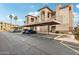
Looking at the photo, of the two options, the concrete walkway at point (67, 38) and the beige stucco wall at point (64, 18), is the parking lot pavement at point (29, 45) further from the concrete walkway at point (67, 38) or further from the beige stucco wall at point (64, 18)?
the beige stucco wall at point (64, 18)

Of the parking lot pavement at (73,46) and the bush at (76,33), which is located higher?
the bush at (76,33)

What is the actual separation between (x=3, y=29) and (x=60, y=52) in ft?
5.54

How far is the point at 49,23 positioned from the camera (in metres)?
5.24

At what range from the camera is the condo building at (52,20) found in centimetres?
513

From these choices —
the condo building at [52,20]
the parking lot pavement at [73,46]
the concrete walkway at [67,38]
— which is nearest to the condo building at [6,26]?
the condo building at [52,20]

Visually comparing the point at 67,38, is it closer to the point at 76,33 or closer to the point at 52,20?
the point at 76,33

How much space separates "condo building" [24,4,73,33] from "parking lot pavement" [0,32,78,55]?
31cm

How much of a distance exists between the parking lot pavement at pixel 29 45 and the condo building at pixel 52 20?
A: 1.01 ft

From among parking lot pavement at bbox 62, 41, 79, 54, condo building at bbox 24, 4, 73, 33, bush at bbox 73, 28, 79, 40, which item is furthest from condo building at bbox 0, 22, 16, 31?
bush at bbox 73, 28, 79, 40

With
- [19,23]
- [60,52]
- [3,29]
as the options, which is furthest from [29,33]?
[60,52]

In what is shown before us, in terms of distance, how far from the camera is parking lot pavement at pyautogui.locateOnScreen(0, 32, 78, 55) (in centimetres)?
483

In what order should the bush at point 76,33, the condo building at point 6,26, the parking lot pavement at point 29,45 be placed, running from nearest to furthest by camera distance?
the parking lot pavement at point 29,45
the bush at point 76,33
the condo building at point 6,26

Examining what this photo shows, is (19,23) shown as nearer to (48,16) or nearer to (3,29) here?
(3,29)
